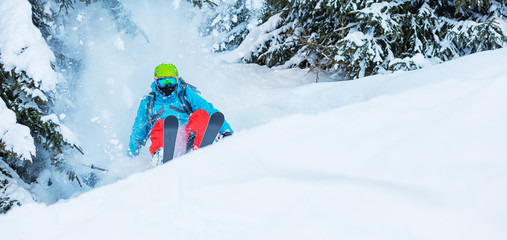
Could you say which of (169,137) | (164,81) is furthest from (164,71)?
(169,137)

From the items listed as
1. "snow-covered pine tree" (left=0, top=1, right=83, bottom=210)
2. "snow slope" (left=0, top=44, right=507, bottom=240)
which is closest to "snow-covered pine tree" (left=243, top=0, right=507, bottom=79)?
"snow slope" (left=0, top=44, right=507, bottom=240)

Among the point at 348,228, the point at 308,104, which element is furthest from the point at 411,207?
the point at 308,104

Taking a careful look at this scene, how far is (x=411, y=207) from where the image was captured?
5.07 feet

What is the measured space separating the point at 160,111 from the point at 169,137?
981 millimetres

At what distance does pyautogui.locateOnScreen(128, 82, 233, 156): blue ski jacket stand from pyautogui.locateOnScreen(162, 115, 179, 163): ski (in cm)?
71

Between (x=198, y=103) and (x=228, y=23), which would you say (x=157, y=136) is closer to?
(x=198, y=103)

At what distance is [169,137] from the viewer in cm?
454

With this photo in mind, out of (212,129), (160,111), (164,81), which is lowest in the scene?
(212,129)

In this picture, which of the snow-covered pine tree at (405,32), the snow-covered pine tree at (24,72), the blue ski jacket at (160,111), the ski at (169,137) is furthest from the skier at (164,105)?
the snow-covered pine tree at (405,32)

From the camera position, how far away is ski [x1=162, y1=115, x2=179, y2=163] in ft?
14.6

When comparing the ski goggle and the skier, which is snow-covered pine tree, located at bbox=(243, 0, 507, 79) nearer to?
the skier

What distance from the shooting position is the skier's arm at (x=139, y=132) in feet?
17.4

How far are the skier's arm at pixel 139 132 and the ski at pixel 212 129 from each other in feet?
4.36

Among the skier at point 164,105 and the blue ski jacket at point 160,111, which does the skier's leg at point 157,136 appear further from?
the blue ski jacket at point 160,111
